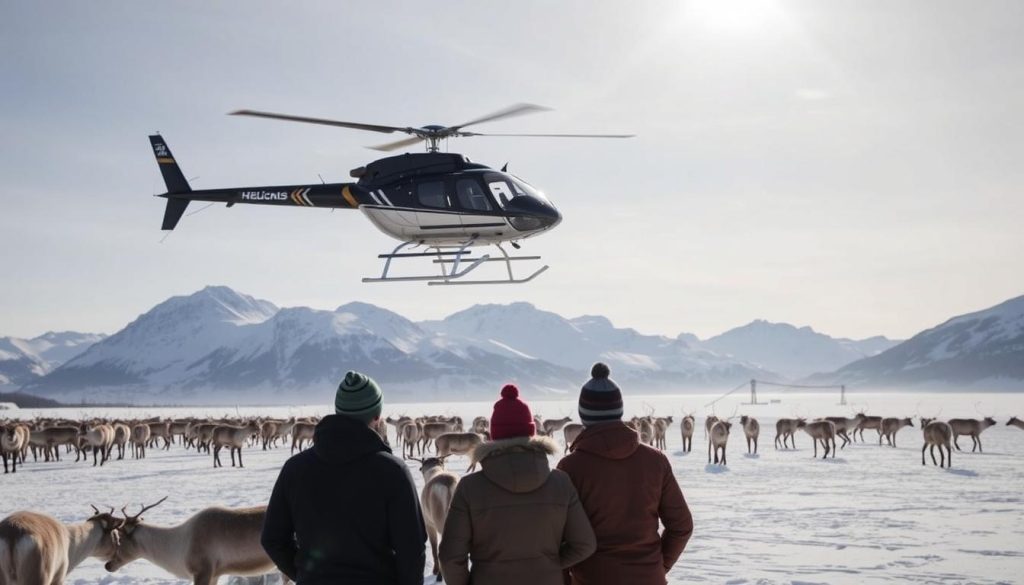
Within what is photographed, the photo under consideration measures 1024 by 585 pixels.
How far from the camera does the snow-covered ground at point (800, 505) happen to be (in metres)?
11.1

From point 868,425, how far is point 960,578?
28.7m

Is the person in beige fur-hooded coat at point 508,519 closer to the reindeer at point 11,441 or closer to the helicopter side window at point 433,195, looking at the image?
the helicopter side window at point 433,195

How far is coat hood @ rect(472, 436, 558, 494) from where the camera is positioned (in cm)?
448

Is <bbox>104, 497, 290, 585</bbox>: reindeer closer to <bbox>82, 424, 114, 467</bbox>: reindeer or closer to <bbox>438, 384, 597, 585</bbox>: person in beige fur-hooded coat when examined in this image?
<bbox>438, 384, 597, 585</bbox>: person in beige fur-hooded coat

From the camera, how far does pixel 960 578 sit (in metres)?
10.4

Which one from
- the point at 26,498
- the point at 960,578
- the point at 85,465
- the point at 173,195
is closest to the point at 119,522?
the point at 960,578

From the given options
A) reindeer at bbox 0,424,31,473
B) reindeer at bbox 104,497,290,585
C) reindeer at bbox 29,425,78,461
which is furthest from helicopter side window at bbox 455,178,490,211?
reindeer at bbox 29,425,78,461

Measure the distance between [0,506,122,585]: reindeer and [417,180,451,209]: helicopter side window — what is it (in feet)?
35.4

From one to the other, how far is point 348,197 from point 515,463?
621 inches

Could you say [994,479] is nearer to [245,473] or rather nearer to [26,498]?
[245,473]

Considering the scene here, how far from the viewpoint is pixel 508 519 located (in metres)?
4.49

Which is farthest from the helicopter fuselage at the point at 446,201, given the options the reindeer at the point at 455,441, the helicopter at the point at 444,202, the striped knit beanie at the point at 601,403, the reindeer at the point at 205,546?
the striped knit beanie at the point at 601,403

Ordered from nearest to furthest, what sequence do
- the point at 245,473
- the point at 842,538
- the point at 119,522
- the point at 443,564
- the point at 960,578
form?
the point at 443,564, the point at 119,522, the point at 960,578, the point at 842,538, the point at 245,473

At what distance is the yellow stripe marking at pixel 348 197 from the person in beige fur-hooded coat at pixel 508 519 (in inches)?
610
